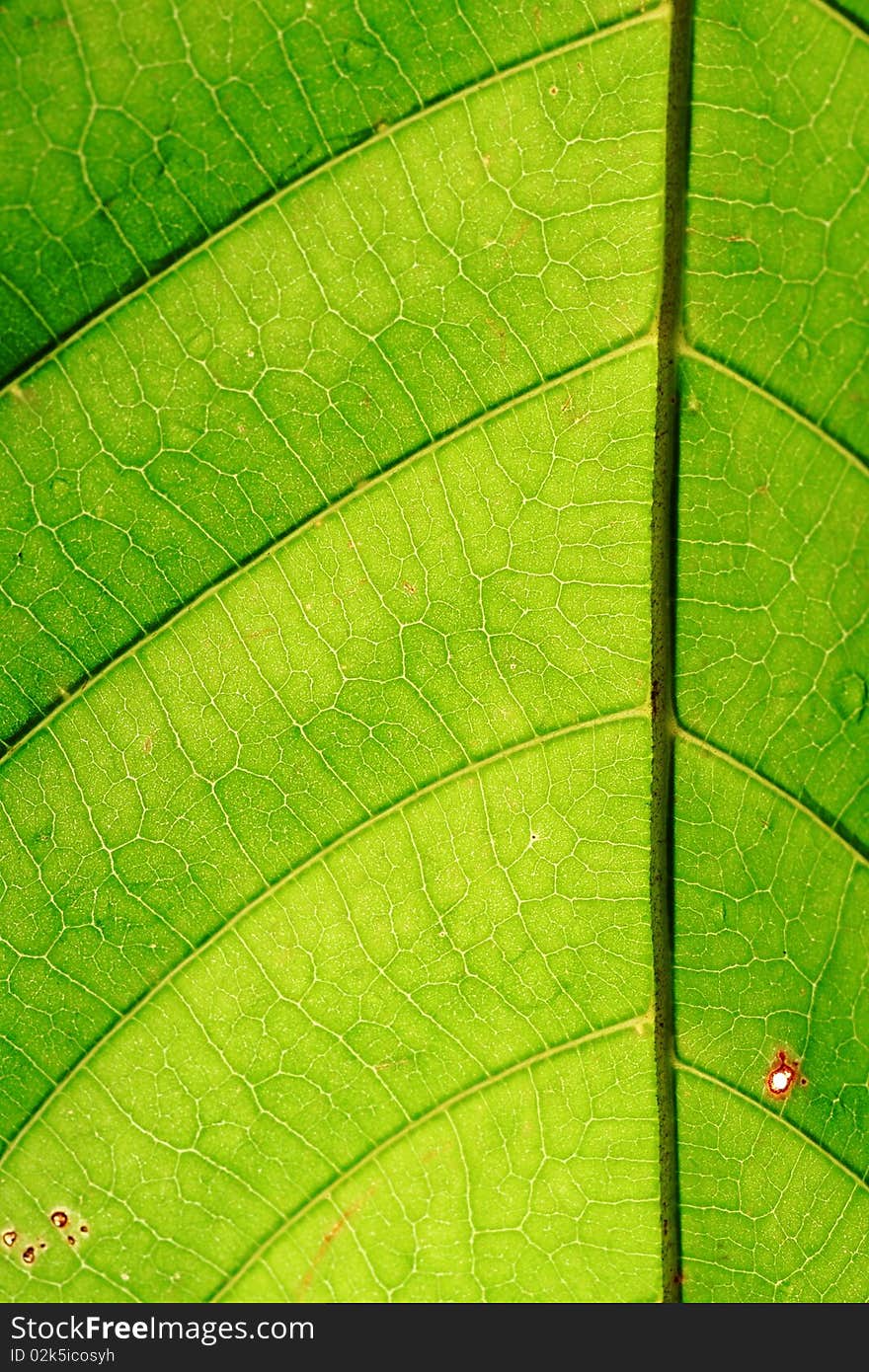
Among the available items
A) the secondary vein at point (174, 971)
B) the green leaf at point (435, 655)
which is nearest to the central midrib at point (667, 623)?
the green leaf at point (435, 655)

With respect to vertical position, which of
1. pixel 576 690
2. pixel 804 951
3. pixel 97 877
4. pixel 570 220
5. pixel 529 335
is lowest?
pixel 804 951

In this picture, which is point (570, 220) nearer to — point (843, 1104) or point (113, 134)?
point (113, 134)

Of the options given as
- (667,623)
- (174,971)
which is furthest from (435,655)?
(174,971)

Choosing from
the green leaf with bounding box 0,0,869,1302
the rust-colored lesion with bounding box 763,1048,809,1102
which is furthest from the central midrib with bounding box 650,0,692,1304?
the rust-colored lesion with bounding box 763,1048,809,1102

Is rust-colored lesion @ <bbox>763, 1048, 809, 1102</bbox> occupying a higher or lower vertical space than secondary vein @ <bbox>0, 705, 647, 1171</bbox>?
Result: lower

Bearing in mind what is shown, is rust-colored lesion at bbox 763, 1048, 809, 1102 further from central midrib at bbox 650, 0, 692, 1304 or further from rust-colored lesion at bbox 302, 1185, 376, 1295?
rust-colored lesion at bbox 302, 1185, 376, 1295

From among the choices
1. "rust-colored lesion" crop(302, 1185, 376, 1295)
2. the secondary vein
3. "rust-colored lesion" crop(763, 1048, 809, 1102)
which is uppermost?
the secondary vein

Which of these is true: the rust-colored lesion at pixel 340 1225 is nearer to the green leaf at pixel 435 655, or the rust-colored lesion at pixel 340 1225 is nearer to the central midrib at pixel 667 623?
the green leaf at pixel 435 655

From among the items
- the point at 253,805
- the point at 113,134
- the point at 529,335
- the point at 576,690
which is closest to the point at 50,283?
the point at 113,134
